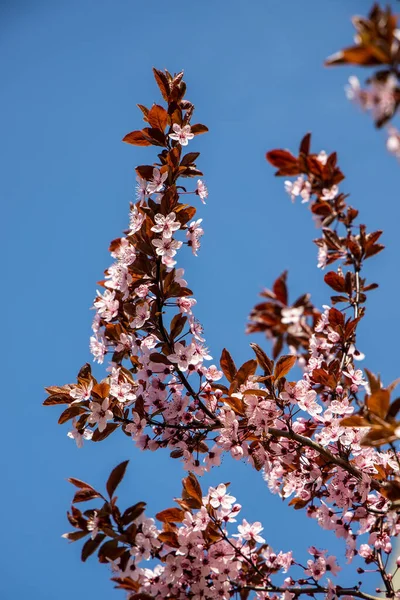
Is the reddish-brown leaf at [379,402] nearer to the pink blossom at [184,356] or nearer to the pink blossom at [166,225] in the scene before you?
the pink blossom at [184,356]

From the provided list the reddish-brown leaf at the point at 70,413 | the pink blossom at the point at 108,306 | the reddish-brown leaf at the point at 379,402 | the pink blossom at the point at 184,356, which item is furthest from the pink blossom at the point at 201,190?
the reddish-brown leaf at the point at 379,402

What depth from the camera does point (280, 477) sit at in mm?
3160

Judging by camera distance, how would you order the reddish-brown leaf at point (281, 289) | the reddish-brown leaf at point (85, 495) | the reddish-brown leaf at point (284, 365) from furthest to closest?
the reddish-brown leaf at point (284, 365), the reddish-brown leaf at point (85, 495), the reddish-brown leaf at point (281, 289)

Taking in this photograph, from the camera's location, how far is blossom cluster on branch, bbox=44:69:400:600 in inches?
97.8

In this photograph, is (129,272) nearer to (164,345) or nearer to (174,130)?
(164,345)

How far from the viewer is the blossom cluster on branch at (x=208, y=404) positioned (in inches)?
97.8

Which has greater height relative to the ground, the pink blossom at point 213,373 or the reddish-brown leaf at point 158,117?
the reddish-brown leaf at point 158,117

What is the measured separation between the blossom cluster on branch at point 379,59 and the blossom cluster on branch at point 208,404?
0.88 meters

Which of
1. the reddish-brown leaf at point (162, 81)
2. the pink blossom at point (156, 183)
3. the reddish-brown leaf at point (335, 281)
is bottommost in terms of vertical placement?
the reddish-brown leaf at point (335, 281)

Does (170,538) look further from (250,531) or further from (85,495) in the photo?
(250,531)

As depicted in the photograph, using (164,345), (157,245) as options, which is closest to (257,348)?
(164,345)

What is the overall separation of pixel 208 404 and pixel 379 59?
72.5 inches

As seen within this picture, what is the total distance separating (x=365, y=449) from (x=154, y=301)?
129 centimetres

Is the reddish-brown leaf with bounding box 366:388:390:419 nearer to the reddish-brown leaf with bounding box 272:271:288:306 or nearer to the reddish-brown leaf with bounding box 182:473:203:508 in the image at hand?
the reddish-brown leaf with bounding box 272:271:288:306
